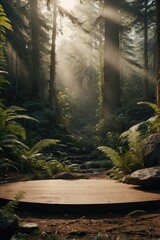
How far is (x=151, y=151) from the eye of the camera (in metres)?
6.64

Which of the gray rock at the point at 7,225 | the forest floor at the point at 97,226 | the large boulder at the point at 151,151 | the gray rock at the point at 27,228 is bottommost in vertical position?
the forest floor at the point at 97,226

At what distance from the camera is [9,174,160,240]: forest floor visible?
3373mm

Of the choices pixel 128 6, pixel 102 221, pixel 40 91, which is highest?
pixel 128 6

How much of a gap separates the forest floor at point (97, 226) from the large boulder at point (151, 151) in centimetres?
228

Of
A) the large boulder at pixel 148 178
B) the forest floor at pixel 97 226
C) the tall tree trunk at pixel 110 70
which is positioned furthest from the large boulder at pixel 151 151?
the tall tree trunk at pixel 110 70

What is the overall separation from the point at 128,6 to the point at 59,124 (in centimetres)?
1485

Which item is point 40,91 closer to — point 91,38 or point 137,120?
point 137,120

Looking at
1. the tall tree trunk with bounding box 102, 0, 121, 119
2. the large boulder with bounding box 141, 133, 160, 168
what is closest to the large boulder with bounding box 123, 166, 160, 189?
the large boulder with bounding box 141, 133, 160, 168

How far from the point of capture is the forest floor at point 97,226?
11.1ft

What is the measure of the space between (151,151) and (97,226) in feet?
10.5

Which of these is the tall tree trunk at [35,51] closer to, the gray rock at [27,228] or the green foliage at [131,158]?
the green foliage at [131,158]

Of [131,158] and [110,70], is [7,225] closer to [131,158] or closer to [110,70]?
[131,158]

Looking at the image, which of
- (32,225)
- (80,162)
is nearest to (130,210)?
(32,225)

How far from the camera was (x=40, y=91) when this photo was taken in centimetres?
2155
